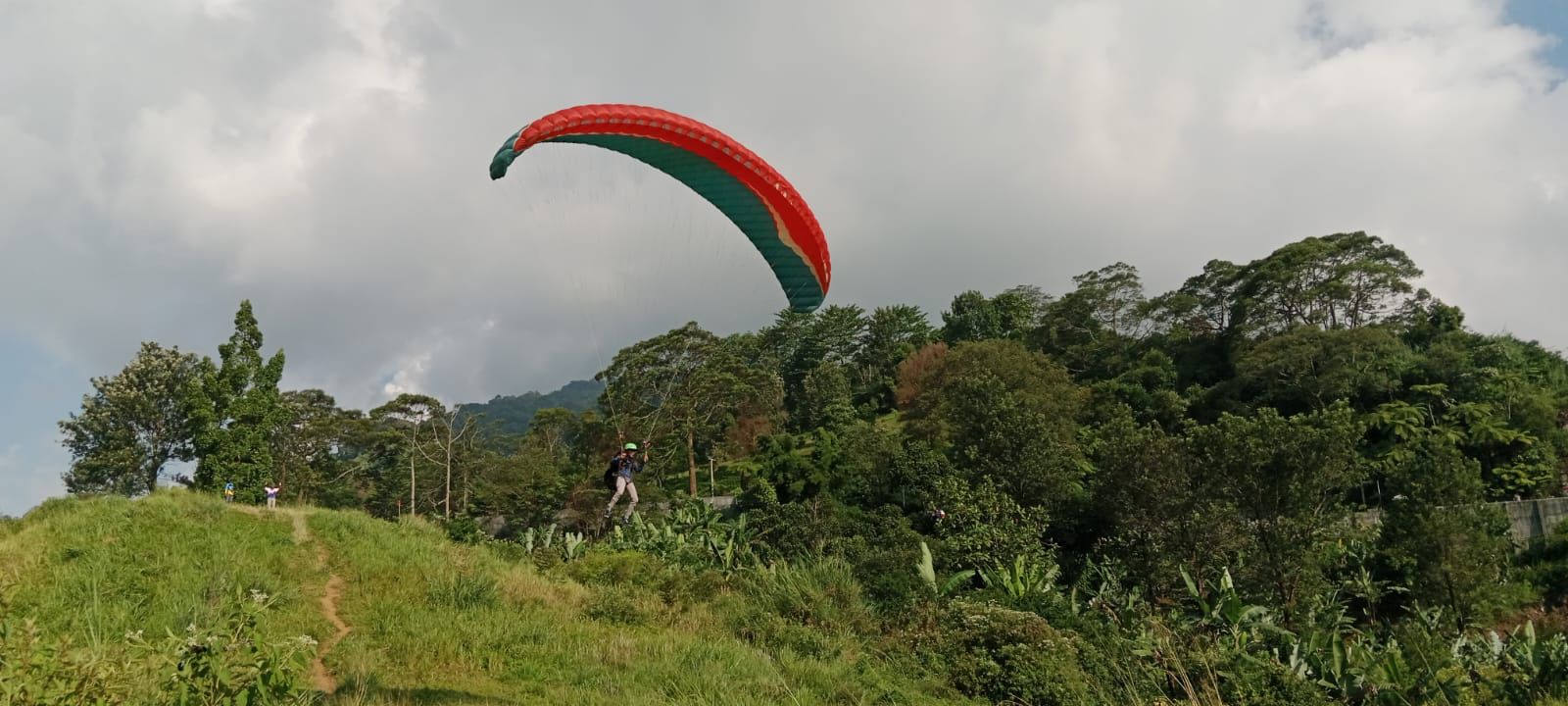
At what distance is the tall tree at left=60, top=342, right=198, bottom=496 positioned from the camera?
1638 inches

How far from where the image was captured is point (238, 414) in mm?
29672

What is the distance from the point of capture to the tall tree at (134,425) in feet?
136

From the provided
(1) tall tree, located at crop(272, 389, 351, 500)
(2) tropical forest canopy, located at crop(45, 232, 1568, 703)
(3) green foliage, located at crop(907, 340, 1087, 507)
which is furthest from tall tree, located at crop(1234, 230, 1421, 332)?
(1) tall tree, located at crop(272, 389, 351, 500)

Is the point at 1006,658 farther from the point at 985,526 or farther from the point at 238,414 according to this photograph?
the point at 238,414

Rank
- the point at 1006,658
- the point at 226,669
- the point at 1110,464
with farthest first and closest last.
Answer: the point at 1110,464 < the point at 1006,658 < the point at 226,669

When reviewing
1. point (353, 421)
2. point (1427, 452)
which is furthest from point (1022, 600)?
point (353, 421)

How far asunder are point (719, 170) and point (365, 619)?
7810 millimetres

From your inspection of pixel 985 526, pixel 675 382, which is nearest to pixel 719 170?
pixel 985 526

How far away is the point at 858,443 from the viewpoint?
115 ft

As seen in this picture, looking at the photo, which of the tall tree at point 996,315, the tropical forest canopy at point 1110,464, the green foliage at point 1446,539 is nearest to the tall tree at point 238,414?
the tropical forest canopy at point 1110,464

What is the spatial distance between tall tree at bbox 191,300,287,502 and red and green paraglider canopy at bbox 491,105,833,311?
82.4 ft

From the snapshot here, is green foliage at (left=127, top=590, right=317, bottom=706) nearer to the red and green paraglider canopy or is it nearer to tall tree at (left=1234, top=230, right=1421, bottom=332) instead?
the red and green paraglider canopy

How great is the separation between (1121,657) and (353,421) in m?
45.7

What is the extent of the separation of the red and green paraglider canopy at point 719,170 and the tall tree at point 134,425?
40925 millimetres
